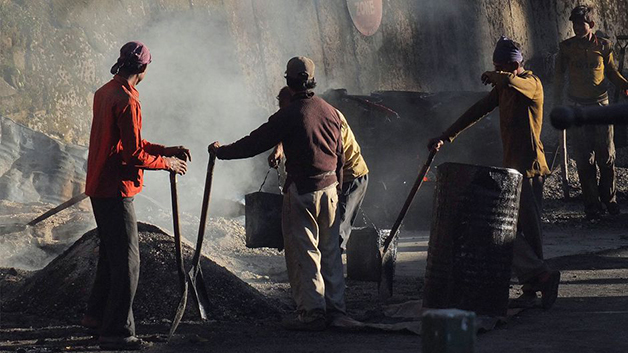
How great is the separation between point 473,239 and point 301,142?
52.7 inches

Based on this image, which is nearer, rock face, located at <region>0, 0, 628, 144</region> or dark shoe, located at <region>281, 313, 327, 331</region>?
dark shoe, located at <region>281, 313, 327, 331</region>

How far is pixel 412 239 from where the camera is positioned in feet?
40.9

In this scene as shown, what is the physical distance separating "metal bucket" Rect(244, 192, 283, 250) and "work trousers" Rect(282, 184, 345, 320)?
1419 millimetres

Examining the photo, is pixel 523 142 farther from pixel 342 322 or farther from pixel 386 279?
pixel 342 322

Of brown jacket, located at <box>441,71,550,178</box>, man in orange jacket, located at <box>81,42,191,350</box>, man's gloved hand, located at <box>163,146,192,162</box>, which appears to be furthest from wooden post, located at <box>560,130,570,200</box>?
man in orange jacket, located at <box>81,42,191,350</box>

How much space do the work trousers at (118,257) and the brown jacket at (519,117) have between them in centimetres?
279

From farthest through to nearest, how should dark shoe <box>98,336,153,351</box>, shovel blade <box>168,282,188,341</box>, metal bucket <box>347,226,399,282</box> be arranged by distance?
metal bucket <box>347,226,399,282</box>, shovel blade <box>168,282,188,341</box>, dark shoe <box>98,336,153,351</box>

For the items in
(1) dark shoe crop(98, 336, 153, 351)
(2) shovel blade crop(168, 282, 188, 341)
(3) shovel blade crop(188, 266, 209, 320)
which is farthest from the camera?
(3) shovel blade crop(188, 266, 209, 320)

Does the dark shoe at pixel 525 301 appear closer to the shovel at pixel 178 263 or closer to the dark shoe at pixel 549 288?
the dark shoe at pixel 549 288

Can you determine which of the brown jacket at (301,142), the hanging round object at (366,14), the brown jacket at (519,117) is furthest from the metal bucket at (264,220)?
the hanging round object at (366,14)

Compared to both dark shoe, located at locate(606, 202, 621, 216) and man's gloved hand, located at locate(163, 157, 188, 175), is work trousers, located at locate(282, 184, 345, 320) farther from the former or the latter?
dark shoe, located at locate(606, 202, 621, 216)

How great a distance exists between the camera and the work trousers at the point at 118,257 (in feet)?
20.8

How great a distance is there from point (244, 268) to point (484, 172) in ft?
11.7

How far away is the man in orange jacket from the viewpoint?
6.29 meters
